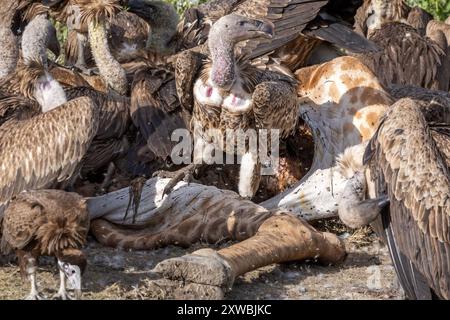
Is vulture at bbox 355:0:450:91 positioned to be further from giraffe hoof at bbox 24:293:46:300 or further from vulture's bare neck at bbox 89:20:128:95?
giraffe hoof at bbox 24:293:46:300

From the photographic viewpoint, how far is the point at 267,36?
8547mm

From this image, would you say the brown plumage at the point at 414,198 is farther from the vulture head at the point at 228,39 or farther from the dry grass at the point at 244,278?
the vulture head at the point at 228,39

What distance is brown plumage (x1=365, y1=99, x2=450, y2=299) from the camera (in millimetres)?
6520

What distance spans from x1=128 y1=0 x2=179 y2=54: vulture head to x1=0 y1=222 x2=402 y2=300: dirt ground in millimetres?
3734

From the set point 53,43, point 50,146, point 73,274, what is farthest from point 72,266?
point 53,43

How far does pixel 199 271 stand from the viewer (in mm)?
6441

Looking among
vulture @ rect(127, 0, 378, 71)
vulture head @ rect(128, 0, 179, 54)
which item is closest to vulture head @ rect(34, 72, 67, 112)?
vulture @ rect(127, 0, 378, 71)

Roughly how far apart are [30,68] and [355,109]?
2.28 metres

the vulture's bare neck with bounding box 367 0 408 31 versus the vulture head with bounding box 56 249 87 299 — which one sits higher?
the vulture head with bounding box 56 249 87 299

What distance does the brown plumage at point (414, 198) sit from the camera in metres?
6.52

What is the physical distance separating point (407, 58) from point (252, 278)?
413cm

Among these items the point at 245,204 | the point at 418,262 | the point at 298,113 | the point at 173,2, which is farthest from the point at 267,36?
the point at 173,2

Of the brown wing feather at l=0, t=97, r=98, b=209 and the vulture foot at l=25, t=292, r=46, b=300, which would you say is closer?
the vulture foot at l=25, t=292, r=46, b=300

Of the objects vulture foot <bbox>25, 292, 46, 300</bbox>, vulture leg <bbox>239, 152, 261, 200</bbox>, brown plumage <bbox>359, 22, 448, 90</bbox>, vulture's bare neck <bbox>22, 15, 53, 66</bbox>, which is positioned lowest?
brown plumage <bbox>359, 22, 448, 90</bbox>
